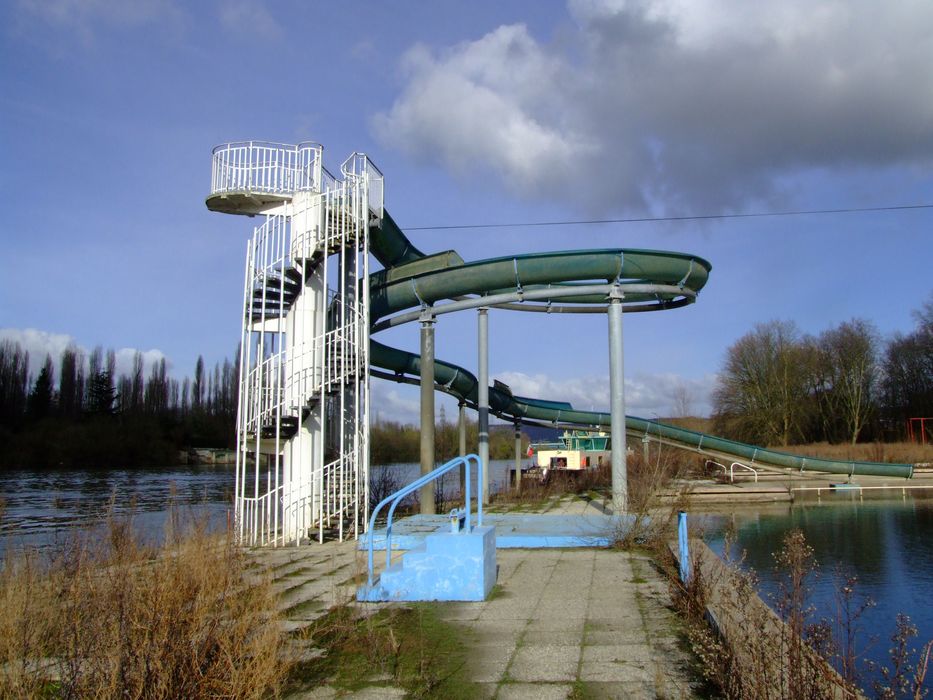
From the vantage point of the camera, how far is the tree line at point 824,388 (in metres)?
55.8

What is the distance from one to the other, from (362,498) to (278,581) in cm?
575

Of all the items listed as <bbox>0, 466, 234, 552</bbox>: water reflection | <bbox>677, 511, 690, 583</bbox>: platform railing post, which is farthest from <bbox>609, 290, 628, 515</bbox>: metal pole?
<bbox>0, 466, 234, 552</bbox>: water reflection

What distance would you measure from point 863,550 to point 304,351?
12.7 m

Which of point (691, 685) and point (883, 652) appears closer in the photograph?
point (691, 685)

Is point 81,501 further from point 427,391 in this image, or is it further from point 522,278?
point 522,278

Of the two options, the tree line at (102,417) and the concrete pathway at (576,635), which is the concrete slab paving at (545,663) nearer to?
the concrete pathway at (576,635)

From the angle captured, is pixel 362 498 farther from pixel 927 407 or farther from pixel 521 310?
pixel 927 407

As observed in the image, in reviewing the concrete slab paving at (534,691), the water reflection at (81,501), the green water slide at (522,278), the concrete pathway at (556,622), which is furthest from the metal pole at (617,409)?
the concrete slab paving at (534,691)

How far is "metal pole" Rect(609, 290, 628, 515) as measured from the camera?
613 inches

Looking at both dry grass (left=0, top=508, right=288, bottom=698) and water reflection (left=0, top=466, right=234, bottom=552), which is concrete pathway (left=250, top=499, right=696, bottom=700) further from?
water reflection (left=0, top=466, right=234, bottom=552)

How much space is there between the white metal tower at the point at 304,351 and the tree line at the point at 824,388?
4748 cm

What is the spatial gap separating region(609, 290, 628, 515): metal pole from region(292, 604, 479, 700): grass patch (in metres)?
8.92

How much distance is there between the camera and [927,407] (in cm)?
5609

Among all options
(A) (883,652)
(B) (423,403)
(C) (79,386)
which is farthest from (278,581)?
(C) (79,386)
